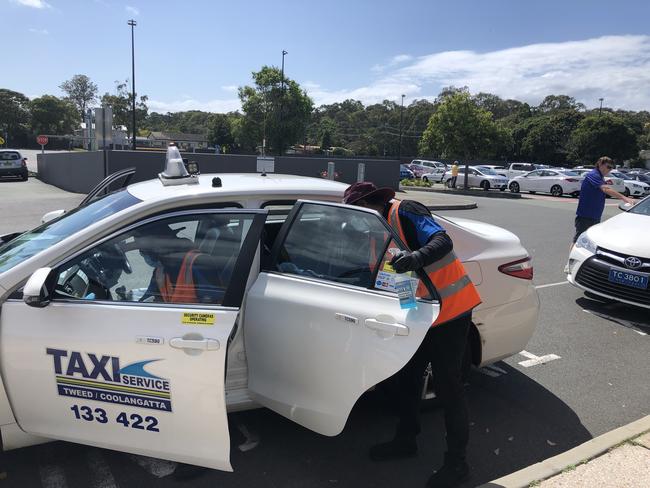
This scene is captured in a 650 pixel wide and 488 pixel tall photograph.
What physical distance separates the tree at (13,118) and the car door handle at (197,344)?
98082 mm

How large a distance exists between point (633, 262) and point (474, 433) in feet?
10.4

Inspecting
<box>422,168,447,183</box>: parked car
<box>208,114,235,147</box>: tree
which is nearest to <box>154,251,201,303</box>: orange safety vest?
<box>422,168,447,183</box>: parked car

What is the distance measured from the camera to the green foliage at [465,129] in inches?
1067

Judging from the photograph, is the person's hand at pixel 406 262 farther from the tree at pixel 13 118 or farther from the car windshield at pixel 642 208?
the tree at pixel 13 118

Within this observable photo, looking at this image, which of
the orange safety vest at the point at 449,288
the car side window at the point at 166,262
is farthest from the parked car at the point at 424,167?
the car side window at the point at 166,262

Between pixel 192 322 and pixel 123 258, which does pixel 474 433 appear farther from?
pixel 123 258

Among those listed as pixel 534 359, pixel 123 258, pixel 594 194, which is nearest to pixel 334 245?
pixel 123 258

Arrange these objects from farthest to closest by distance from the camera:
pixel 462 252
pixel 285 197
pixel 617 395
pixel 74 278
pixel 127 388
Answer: pixel 617 395
pixel 462 252
pixel 285 197
pixel 74 278
pixel 127 388

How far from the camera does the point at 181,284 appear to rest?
8.33ft

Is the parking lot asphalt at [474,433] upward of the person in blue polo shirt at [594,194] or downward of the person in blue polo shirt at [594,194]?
downward

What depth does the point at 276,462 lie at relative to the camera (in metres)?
2.87

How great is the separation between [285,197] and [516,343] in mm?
1956

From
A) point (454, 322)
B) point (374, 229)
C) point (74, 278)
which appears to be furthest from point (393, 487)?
point (74, 278)

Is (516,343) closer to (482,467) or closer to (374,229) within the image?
(482,467)
